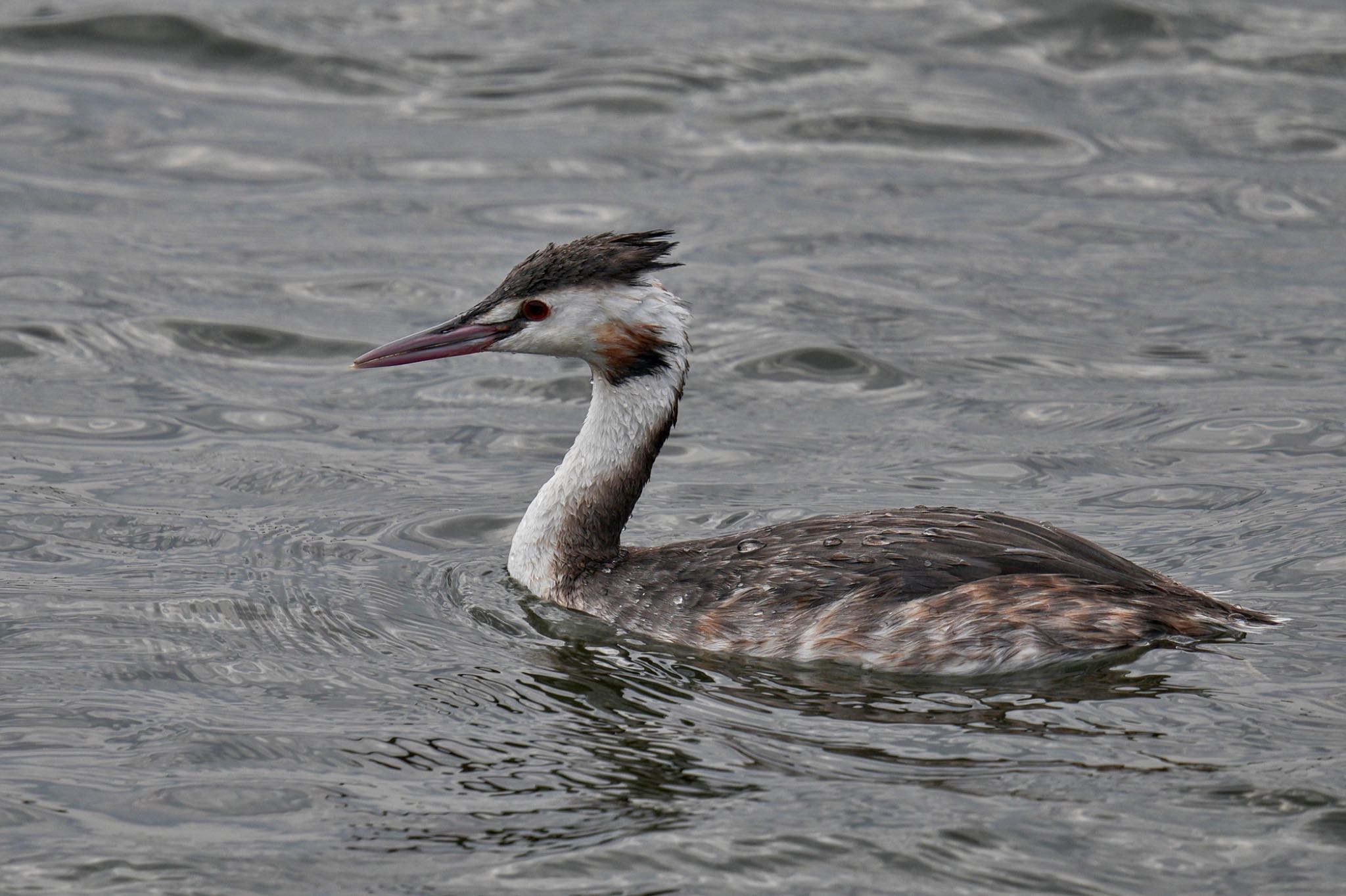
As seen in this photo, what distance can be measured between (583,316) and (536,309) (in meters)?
0.23

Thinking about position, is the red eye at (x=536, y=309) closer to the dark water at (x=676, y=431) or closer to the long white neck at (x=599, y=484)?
the long white neck at (x=599, y=484)

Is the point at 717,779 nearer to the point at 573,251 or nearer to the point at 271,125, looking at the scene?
the point at 573,251

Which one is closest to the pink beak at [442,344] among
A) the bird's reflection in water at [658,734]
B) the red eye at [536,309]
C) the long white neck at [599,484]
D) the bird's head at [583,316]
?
the bird's head at [583,316]

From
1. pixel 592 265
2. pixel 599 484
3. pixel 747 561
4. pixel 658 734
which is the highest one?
pixel 592 265

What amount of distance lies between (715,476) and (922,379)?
83.0 inches

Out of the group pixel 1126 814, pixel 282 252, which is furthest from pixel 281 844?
pixel 282 252

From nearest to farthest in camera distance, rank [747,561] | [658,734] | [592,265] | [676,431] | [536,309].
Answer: [658,734], [747,561], [592,265], [536,309], [676,431]

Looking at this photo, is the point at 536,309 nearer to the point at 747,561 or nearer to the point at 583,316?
the point at 583,316

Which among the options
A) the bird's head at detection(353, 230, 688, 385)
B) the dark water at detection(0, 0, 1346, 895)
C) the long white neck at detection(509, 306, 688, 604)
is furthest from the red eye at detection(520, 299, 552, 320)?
the dark water at detection(0, 0, 1346, 895)

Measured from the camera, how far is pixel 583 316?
29.0 ft

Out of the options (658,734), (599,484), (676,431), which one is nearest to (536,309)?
(599,484)

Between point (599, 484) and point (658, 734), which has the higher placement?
point (599, 484)

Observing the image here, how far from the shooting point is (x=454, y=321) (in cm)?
907

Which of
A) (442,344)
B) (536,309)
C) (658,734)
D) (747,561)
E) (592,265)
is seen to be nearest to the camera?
(658,734)
